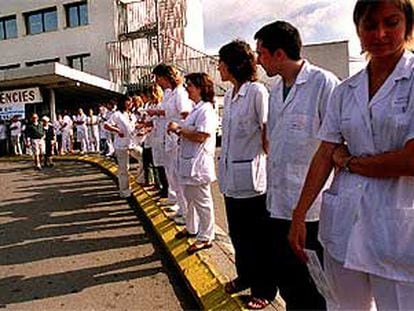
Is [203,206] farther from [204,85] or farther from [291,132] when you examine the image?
[291,132]

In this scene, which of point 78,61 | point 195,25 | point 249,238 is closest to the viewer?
point 249,238

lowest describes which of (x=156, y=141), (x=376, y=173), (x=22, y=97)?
(x=156, y=141)

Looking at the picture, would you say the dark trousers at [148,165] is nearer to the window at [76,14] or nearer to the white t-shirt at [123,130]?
the white t-shirt at [123,130]

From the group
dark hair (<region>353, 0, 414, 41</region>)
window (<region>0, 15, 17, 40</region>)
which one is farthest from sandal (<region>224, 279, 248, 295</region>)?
window (<region>0, 15, 17, 40</region>)

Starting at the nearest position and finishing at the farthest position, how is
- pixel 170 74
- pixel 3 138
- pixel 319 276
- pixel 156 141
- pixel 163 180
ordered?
pixel 319 276 → pixel 170 74 → pixel 156 141 → pixel 163 180 → pixel 3 138

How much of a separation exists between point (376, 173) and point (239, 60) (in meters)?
2.08

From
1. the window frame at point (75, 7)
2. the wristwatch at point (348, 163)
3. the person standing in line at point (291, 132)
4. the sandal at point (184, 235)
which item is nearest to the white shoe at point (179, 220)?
the sandal at point (184, 235)

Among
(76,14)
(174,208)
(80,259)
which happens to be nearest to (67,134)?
(76,14)

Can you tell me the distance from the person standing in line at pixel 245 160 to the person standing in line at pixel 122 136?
16.0ft

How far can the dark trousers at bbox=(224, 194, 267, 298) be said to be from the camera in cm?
367

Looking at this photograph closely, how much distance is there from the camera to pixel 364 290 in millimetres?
2188

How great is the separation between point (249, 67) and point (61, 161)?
16.1 meters

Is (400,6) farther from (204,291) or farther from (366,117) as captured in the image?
(204,291)

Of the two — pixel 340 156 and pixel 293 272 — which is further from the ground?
pixel 340 156
